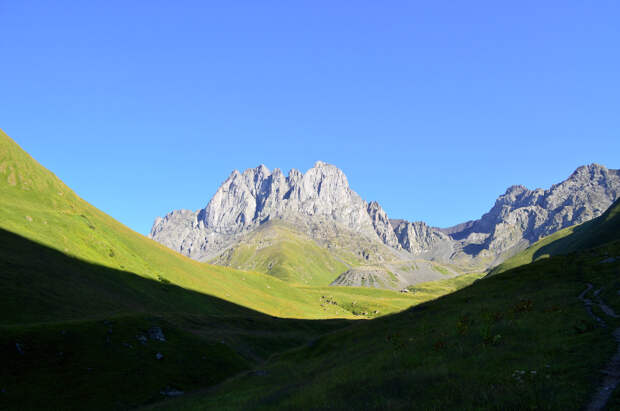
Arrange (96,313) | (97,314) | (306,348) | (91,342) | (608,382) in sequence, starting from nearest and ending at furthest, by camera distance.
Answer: (608,382), (91,342), (306,348), (97,314), (96,313)

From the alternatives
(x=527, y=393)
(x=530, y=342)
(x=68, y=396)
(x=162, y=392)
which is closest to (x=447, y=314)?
(x=530, y=342)

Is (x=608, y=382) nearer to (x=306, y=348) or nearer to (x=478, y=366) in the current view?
(x=478, y=366)

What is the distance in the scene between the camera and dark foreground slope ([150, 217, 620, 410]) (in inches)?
568

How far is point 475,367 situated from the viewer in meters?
18.7

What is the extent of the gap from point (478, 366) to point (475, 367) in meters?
0.19

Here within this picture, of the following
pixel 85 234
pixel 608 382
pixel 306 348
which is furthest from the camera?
pixel 85 234

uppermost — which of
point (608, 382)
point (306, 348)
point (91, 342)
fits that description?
point (608, 382)

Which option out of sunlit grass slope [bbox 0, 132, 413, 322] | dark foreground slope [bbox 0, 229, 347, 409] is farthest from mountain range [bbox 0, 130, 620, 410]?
sunlit grass slope [bbox 0, 132, 413, 322]

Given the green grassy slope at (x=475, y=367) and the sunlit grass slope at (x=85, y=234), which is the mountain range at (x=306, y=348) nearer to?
the green grassy slope at (x=475, y=367)

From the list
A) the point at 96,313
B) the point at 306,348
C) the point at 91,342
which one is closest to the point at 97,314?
the point at 96,313

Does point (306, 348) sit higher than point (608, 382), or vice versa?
point (608, 382)

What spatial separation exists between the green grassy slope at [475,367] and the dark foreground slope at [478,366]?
0.16 feet

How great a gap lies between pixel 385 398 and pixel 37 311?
202 feet

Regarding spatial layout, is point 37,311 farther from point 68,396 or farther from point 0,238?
point 0,238
